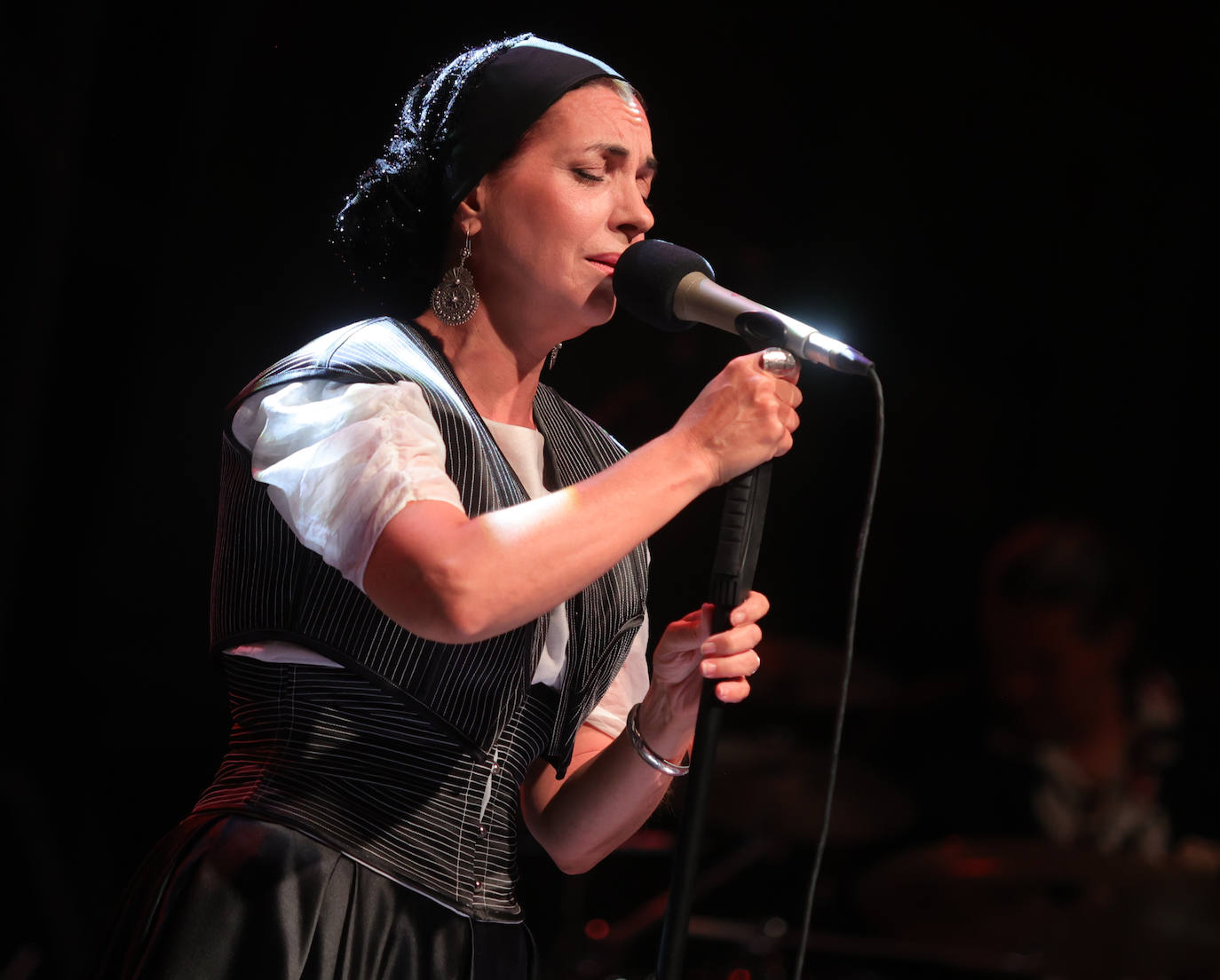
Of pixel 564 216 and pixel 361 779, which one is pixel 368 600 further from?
pixel 564 216

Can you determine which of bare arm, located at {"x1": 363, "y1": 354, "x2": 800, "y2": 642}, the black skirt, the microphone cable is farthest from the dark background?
the black skirt

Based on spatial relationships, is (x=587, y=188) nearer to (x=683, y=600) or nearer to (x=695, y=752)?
(x=695, y=752)

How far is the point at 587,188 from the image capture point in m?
1.26

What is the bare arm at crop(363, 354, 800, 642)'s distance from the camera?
0.95 m

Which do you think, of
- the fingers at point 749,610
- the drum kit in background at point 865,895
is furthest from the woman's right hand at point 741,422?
the drum kit in background at point 865,895

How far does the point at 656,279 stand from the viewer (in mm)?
1124

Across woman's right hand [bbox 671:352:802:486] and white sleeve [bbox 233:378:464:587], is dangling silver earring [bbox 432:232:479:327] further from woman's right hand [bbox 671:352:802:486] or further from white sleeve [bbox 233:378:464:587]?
woman's right hand [bbox 671:352:802:486]

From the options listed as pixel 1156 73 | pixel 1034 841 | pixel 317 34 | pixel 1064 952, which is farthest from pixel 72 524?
pixel 1156 73

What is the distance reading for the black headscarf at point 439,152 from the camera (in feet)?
4.22

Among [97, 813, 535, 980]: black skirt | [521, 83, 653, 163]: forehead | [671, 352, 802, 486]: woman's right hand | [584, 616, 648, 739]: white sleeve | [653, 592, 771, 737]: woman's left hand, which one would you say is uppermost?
[521, 83, 653, 163]: forehead

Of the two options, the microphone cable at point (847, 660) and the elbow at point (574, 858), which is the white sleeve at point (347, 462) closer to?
the microphone cable at point (847, 660)

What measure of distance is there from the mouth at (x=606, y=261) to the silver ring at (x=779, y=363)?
252mm

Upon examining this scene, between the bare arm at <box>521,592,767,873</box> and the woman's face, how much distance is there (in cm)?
35

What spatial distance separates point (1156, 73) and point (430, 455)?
124 inches
